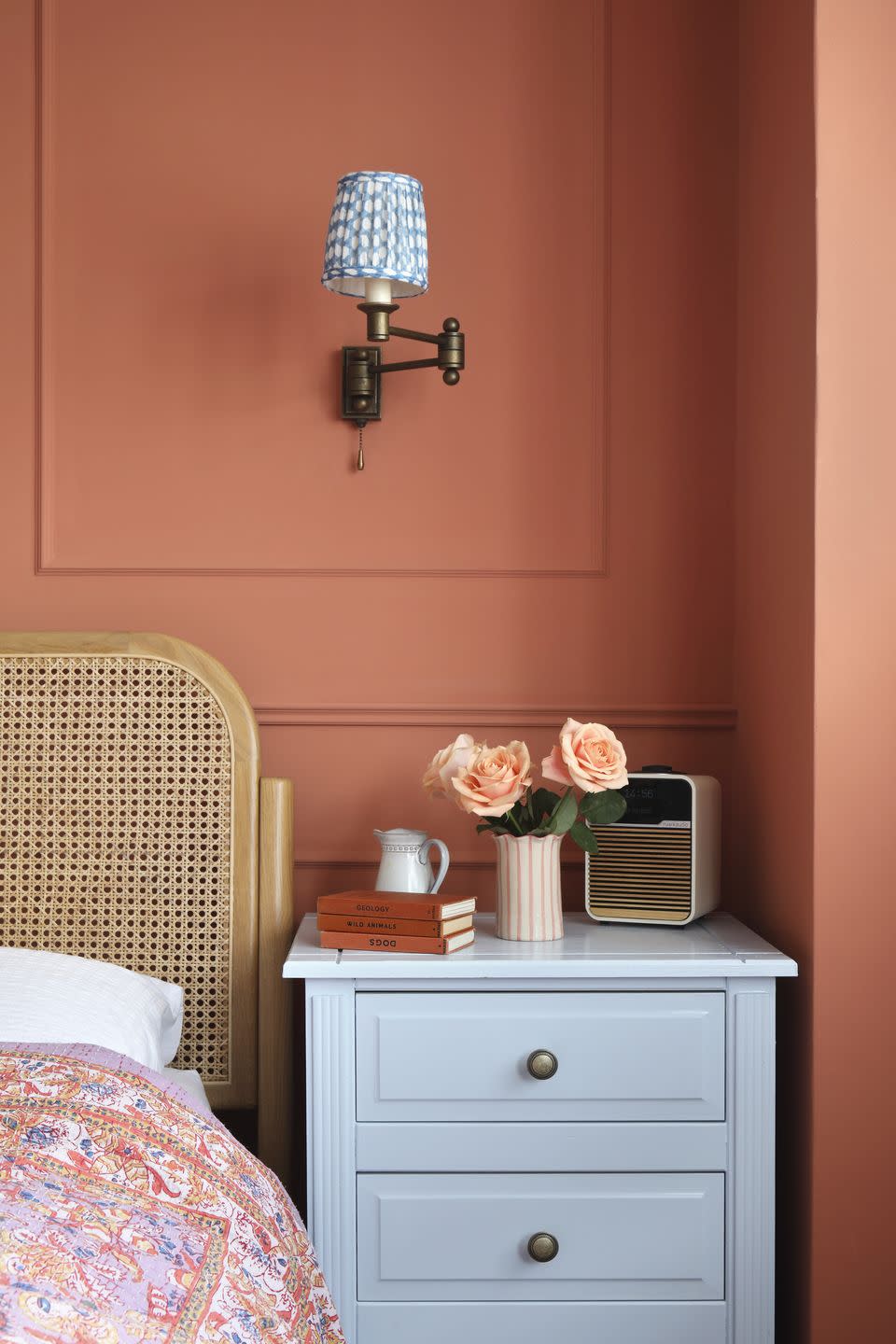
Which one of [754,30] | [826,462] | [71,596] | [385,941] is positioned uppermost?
[754,30]

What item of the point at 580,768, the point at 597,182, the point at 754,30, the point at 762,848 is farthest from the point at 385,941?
the point at 754,30

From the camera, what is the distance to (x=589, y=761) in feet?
5.85

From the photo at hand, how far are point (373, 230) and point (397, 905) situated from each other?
1.01m

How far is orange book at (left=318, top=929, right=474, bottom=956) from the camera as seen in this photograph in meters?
1.73

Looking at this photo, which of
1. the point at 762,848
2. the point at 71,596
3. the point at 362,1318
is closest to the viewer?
the point at 362,1318

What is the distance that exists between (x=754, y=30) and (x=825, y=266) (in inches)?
23.4

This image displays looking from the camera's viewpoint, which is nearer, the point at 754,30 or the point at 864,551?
the point at 864,551

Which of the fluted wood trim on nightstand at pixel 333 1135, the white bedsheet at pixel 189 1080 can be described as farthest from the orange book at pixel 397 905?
the white bedsheet at pixel 189 1080

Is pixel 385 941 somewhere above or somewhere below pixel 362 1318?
above

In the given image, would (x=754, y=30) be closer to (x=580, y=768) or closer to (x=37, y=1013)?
(x=580, y=768)

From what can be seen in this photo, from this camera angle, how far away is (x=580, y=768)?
5.84ft

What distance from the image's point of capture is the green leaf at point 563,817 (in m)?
1.81

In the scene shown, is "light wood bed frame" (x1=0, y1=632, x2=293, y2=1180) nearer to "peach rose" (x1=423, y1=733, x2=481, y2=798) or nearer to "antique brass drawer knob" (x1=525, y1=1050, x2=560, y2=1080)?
"peach rose" (x1=423, y1=733, x2=481, y2=798)

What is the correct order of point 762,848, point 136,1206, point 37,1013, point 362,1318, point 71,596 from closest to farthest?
point 136,1206 < point 37,1013 < point 362,1318 < point 762,848 < point 71,596
